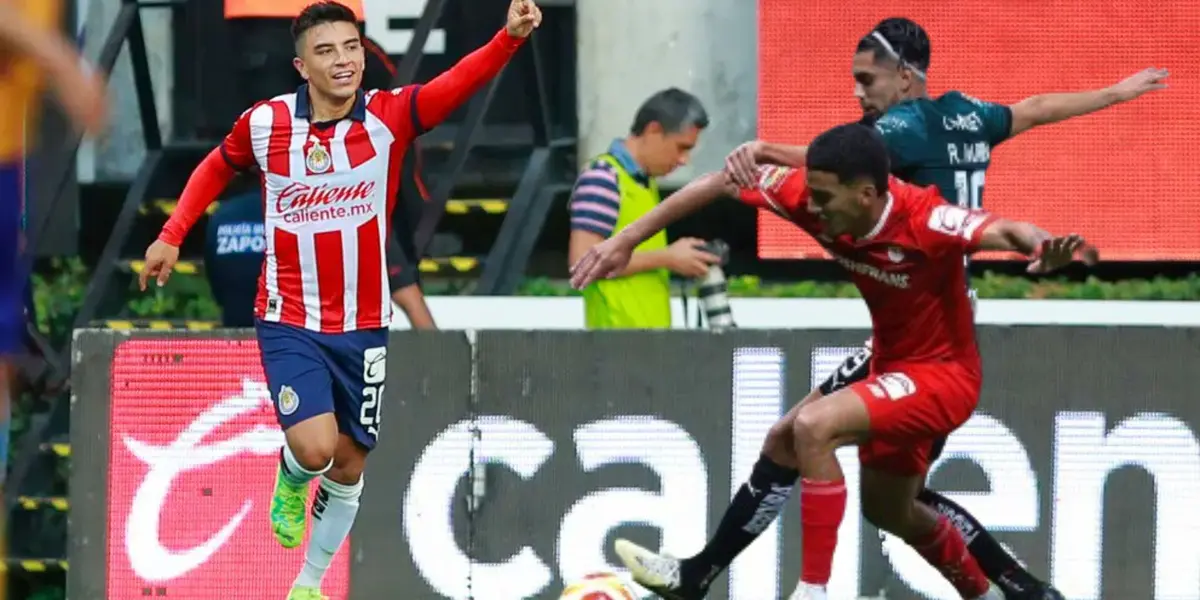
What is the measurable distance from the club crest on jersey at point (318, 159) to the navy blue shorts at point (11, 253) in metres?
2.24

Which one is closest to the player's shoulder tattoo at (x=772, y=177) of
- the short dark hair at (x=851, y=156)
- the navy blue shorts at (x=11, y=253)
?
A: the short dark hair at (x=851, y=156)

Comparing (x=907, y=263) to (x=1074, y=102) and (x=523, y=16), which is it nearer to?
(x=1074, y=102)

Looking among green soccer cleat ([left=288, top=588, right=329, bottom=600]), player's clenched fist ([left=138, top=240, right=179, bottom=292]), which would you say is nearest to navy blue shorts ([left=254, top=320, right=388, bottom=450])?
player's clenched fist ([left=138, top=240, right=179, bottom=292])

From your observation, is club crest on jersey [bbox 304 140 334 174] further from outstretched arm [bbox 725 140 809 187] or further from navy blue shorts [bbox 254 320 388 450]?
outstretched arm [bbox 725 140 809 187]

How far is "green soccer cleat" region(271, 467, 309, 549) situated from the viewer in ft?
26.4

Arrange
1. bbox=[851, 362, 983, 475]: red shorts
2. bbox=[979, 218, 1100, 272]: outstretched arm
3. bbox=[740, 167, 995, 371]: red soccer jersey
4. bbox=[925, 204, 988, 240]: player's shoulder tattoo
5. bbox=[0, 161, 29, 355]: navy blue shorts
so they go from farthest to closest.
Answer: bbox=[851, 362, 983, 475]: red shorts
bbox=[740, 167, 995, 371]: red soccer jersey
bbox=[925, 204, 988, 240]: player's shoulder tattoo
bbox=[979, 218, 1100, 272]: outstretched arm
bbox=[0, 161, 29, 355]: navy blue shorts

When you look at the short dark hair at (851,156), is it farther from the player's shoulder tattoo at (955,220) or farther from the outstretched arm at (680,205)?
the outstretched arm at (680,205)

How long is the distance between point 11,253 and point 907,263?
309 cm

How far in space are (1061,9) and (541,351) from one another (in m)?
4.29

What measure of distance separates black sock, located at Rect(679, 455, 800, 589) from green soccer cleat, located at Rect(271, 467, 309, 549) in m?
1.48

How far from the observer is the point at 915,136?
25.8ft

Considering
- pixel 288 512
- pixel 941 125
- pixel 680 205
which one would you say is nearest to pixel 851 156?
pixel 680 205

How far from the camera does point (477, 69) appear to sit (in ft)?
25.3

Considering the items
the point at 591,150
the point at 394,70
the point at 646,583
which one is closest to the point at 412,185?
the point at 394,70
